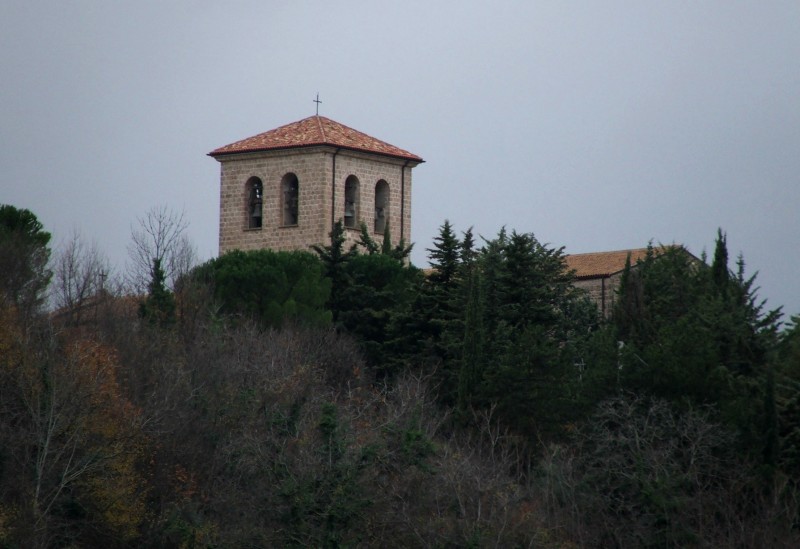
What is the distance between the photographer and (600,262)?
44281 mm

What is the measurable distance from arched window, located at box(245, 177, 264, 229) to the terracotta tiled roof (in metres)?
8.52

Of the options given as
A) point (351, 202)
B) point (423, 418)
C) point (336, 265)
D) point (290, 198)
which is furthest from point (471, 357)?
point (290, 198)

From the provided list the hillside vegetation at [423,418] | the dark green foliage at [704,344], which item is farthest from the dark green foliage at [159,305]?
the dark green foliage at [704,344]

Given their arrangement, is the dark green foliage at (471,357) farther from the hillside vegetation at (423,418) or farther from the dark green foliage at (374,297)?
the dark green foliage at (374,297)

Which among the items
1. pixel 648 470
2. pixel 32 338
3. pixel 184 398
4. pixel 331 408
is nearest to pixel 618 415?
pixel 648 470

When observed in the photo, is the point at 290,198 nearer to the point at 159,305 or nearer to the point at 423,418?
the point at 159,305

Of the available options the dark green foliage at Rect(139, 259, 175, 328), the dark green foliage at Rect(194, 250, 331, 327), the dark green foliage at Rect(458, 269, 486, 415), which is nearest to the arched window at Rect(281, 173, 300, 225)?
the dark green foliage at Rect(194, 250, 331, 327)

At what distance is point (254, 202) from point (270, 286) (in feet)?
19.0

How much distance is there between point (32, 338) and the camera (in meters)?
30.4

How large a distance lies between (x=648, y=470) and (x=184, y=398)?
8938 millimetres

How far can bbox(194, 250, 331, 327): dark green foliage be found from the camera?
3941cm

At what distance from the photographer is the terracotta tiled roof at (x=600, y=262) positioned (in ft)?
142

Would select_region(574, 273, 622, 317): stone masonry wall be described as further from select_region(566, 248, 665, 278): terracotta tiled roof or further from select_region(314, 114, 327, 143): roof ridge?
select_region(314, 114, 327, 143): roof ridge

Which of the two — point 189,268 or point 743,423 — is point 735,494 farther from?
point 189,268
